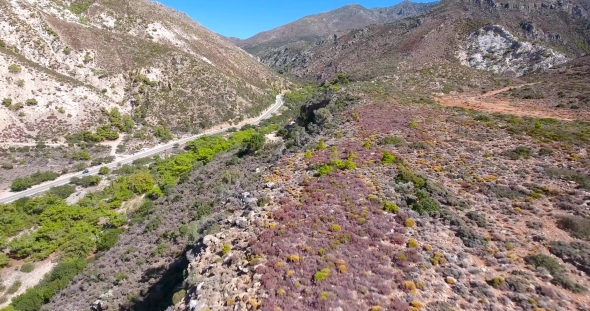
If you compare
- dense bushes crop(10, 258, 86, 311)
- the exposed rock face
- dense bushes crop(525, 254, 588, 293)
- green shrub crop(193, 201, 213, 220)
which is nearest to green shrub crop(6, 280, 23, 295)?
dense bushes crop(10, 258, 86, 311)

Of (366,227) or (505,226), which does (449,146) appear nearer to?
(505,226)

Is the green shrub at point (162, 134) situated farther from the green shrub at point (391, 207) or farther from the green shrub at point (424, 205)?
the green shrub at point (424, 205)

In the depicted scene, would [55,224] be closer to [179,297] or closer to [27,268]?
[27,268]

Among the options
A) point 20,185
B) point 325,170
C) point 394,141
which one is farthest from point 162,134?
point 394,141

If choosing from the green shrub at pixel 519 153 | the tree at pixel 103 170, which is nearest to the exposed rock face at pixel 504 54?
the green shrub at pixel 519 153

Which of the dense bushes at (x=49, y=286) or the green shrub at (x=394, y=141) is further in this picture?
the green shrub at (x=394, y=141)

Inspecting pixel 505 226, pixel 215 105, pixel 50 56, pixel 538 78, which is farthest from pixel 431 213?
pixel 50 56

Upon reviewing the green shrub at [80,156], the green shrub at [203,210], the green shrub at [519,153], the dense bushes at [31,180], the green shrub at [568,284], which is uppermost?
the green shrub at [80,156]
